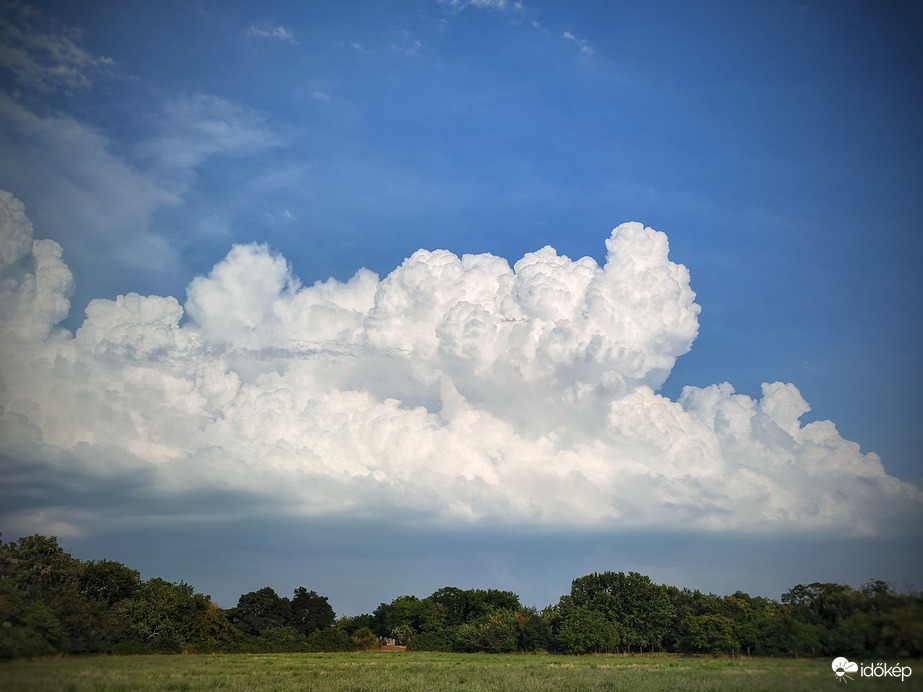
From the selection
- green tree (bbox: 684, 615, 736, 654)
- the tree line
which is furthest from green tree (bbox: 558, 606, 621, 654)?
green tree (bbox: 684, 615, 736, 654)

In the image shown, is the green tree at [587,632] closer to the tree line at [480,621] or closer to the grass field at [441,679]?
the tree line at [480,621]

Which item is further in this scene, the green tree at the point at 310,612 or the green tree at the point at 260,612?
the green tree at the point at 310,612

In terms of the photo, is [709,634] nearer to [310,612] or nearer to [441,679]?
[441,679]

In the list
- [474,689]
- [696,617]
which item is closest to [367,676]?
[474,689]

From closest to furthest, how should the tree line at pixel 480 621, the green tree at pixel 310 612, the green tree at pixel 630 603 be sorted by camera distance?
1. the tree line at pixel 480 621
2. the green tree at pixel 630 603
3. the green tree at pixel 310 612

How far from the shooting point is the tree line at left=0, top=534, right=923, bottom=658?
561 inches

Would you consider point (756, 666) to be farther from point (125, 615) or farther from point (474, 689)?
point (125, 615)

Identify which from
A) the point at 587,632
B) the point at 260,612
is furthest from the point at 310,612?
the point at 587,632

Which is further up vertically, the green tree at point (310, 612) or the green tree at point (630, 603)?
the green tree at point (630, 603)

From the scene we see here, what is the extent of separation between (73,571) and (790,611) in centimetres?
2468

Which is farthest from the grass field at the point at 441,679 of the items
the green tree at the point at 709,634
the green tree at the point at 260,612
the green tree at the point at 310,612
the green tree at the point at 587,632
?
the green tree at the point at 310,612

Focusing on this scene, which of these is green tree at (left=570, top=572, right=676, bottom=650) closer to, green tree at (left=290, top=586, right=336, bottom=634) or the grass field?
the grass field

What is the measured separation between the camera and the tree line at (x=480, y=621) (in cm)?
1425

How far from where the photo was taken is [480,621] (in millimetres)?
98875
